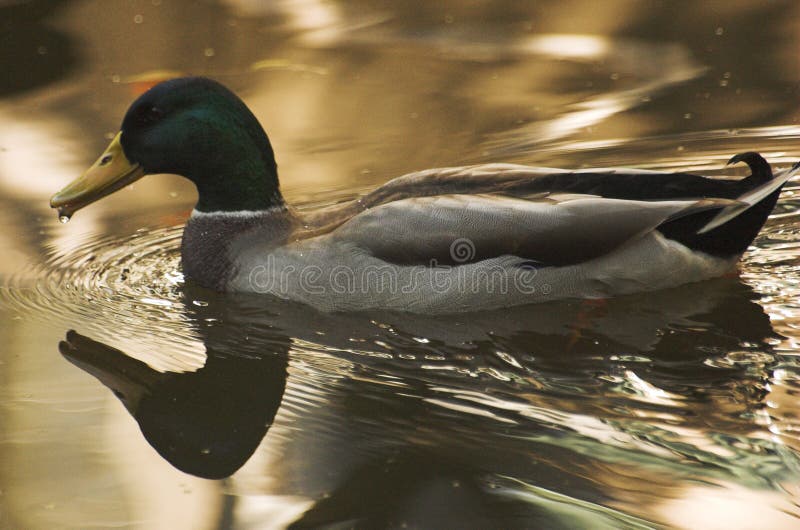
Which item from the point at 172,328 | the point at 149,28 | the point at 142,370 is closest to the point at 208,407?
the point at 142,370

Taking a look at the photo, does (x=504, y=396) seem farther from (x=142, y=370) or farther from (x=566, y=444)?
(x=142, y=370)

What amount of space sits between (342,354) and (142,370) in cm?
81

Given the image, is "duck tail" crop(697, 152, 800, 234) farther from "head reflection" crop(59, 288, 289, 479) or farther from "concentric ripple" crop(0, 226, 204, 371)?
"concentric ripple" crop(0, 226, 204, 371)

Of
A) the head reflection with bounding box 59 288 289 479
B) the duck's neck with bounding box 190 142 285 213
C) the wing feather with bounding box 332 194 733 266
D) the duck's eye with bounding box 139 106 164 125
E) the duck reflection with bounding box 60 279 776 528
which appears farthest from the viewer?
the duck's neck with bounding box 190 142 285 213

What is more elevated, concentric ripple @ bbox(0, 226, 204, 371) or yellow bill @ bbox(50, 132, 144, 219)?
yellow bill @ bbox(50, 132, 144, 219)

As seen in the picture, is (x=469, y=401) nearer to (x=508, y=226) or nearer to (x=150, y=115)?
(x=508, y=226)

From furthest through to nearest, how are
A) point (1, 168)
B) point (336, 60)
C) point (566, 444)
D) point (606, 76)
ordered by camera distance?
point (336, 60) → point (606, 76) → point (1, 168) → point (566, 444)

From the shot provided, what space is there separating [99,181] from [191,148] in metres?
0.46

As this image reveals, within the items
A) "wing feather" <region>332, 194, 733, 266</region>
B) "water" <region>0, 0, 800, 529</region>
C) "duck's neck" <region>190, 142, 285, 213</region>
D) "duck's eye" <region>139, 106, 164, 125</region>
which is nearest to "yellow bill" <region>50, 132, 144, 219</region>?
"duck's eye" <region>139, 106, 164, 125</region>

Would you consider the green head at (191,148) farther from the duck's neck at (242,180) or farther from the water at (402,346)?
the water at (402,346)

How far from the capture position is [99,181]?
5.46 metres

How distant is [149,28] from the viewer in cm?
988

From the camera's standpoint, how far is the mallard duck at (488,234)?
4.93 meters

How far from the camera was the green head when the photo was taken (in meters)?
5.42
